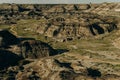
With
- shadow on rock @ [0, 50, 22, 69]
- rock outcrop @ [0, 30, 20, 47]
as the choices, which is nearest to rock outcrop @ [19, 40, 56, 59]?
shadow on rock @ [0, 50, 22, 69]

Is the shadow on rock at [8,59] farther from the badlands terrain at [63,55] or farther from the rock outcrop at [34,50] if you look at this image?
the rock outcrop at [34,50]

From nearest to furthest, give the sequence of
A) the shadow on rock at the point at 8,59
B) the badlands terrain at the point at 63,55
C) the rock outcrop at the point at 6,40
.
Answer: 1. the badlands terrain at the point at 63,55
2. the shadow on rock at the point at 8,59
3. the rock outcrop at the point at 6,40

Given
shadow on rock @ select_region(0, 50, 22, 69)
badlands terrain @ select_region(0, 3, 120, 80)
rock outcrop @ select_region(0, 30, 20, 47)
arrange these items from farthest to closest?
rock outcrop @ select_region(0, 30, 20, 47)
shadow on rock @ select_region(0, 50, 22, 69)
badlands terrain @ select_region(0, 3, 120, 80)

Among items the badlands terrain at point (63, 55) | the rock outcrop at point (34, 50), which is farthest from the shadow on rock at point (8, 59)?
the rock outcrop at point (34, 50)

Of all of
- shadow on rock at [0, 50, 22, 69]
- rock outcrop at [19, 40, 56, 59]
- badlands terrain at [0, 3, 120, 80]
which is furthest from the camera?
rock outcrop at [19, 40, 56, 59]

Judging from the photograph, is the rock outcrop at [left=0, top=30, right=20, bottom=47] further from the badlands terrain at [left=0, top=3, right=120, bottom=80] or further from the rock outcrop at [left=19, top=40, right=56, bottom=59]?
the rock outcrop at [left=19, top=40, right=56, bottom=59]

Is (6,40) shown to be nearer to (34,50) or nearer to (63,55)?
(34,50)

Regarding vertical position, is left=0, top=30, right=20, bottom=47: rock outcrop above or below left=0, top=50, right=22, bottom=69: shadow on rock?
above

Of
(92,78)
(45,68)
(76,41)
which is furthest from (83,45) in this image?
(92,78)

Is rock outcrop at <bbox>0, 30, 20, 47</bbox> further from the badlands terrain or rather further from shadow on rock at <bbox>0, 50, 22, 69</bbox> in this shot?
shadow on rock at <bbox>0, 50, 22, 69</bbox>

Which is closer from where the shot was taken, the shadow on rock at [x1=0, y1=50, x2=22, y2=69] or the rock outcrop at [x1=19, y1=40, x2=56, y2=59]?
the shadow on rock at [x1=0, y1=50, x2=22, y2=69]

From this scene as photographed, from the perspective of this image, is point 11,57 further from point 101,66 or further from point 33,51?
point 101,66
